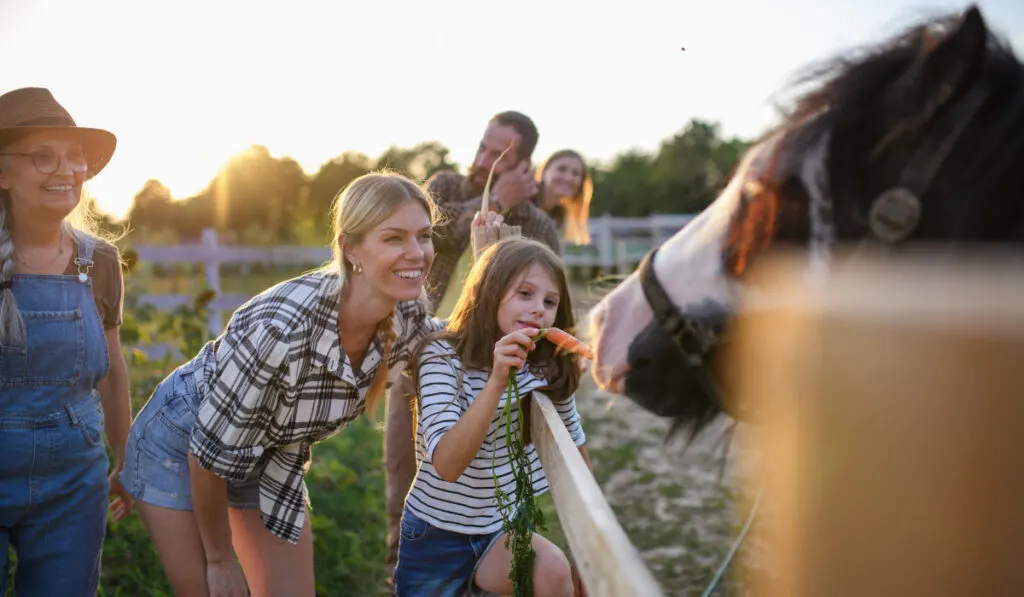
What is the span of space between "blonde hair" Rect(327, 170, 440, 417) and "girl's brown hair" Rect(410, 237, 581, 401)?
125 millimetres

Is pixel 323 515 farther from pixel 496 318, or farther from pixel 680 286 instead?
pixel 680 286

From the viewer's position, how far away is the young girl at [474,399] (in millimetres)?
2133

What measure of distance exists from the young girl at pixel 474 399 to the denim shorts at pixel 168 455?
22.8 inches

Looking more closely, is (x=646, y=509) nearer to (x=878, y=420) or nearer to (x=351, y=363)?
(x=351, y=363)

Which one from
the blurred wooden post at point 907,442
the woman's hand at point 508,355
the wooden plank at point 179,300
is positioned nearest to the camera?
the blurred wooden post at point 907,442

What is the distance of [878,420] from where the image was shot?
21.3 inches

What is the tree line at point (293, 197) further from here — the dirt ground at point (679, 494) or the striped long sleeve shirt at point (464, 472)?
the striped long sleeve shirt at point (464, 472)

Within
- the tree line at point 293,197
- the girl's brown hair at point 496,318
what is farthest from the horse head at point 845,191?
the tree line at point 293,197

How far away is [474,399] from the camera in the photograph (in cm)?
211

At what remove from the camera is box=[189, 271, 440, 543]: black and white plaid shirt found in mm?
2148

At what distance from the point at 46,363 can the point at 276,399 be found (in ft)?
2.09

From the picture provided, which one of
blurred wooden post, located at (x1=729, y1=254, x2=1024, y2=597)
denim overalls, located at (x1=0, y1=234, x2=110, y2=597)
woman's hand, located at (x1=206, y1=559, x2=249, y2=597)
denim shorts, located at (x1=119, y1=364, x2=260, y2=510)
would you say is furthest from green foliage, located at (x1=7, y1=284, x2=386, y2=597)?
blurred wooden post, located at (x1=729, y1=254, x2=1024, y2=597)

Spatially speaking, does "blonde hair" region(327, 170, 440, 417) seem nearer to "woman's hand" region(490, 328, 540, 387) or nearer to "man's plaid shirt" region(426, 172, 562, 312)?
"woman's hand" region(490, 328, 540, 387)

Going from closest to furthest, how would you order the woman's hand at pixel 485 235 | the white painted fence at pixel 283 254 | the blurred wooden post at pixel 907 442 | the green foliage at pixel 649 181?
the blurred wooden post at pixel 907 442 → the woman's hand at pixel 485 235 → the white painted fence at pixel 283 254 → the green foliage at pixel 649 181
